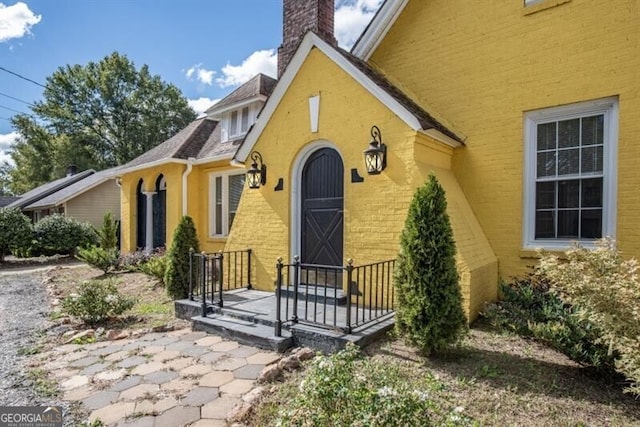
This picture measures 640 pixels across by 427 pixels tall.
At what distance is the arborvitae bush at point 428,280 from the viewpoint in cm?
410

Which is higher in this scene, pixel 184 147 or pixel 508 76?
pixel 508 76

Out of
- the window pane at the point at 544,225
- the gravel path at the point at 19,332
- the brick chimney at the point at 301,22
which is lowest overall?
the gravel path at the point at 19,332

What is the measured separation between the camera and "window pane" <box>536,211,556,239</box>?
6090 millimetres

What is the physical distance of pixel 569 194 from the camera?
595cm

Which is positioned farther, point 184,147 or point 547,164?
point 184,147

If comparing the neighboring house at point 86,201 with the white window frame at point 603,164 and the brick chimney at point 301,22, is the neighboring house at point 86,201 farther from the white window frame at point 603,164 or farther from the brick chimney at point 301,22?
the white window frame at point 603,164

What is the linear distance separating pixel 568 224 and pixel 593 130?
5.04ft

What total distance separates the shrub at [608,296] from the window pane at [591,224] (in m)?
2.40

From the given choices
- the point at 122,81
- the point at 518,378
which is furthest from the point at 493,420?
the point at 122,81

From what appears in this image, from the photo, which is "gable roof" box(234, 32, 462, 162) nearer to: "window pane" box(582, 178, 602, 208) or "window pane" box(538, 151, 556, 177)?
"window pane" box(538, 151, 556, 177)

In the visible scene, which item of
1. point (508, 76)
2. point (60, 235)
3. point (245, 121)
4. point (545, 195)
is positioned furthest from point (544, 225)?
point (60, 235)

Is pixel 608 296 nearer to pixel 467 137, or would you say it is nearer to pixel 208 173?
pixel 467 137

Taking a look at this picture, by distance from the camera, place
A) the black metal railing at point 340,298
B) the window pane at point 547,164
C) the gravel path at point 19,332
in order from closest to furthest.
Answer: the gravel path at point 19,332 → the black metal railing at point 340,298 → the window pane at point 547,164

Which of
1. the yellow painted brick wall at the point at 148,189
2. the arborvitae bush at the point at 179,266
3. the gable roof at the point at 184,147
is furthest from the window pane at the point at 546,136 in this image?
the yellow painted brick wall at the point at 148,189
